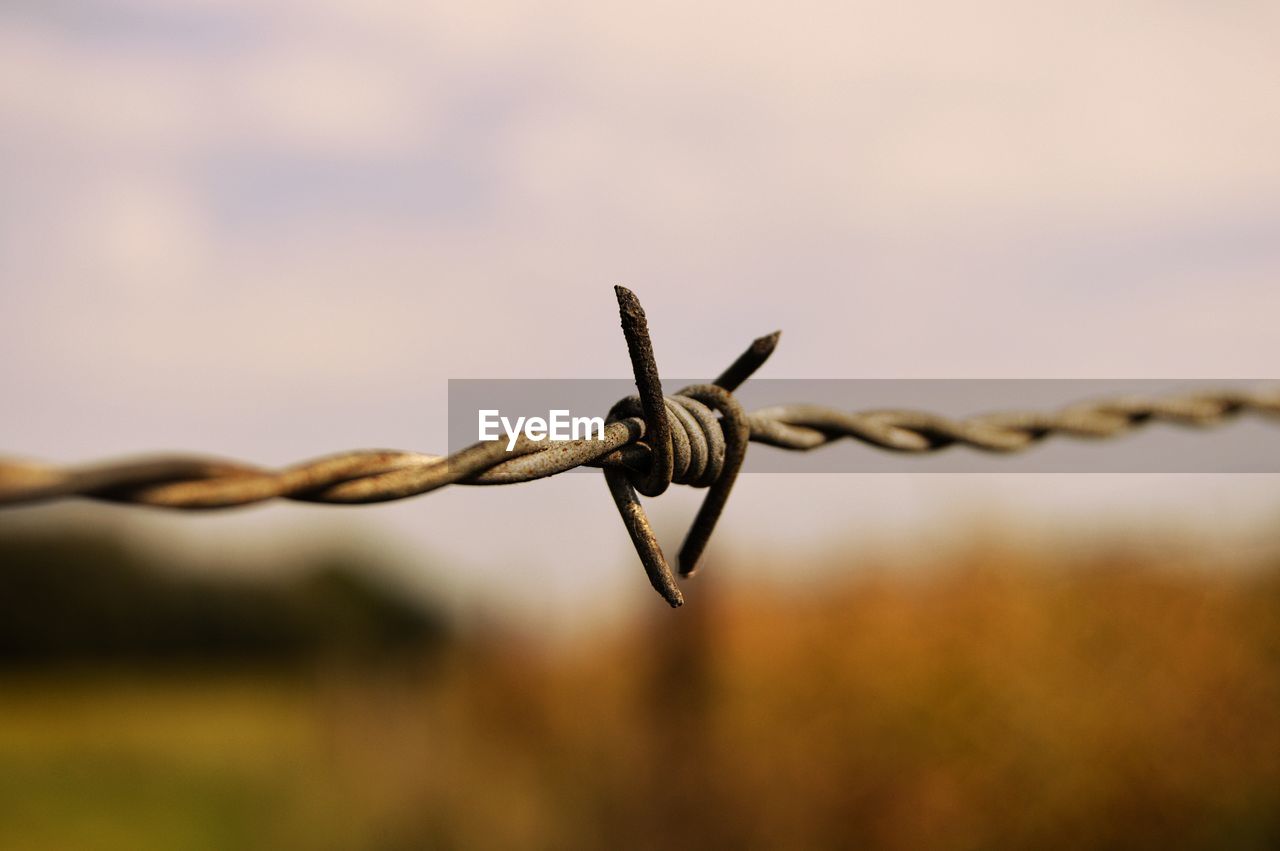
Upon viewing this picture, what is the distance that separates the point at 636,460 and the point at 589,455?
0.23 ft

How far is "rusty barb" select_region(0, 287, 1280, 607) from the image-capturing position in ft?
1.98

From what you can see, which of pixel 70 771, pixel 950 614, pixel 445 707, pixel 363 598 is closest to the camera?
pixel 950 614

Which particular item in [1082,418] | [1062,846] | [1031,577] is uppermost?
[1082,418]

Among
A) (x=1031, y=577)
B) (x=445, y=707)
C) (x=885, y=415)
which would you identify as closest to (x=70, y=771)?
(x=445, y=707)

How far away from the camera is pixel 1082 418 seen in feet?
4.69

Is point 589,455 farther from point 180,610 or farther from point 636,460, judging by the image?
point 180,610

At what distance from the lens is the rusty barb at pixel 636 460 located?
60cm

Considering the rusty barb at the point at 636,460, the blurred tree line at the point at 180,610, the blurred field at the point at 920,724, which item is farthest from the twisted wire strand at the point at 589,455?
the blurred tree line at the point at 180,610

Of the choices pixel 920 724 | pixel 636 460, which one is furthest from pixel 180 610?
pixel 636 460

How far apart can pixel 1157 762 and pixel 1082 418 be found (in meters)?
5.80

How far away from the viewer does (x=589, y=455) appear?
89cm

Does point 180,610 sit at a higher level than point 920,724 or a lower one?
lower

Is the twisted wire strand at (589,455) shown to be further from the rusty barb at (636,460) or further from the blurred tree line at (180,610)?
the blurred tree line at (180,610)

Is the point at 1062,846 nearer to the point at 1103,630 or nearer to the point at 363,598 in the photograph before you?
the point at 1103,630
